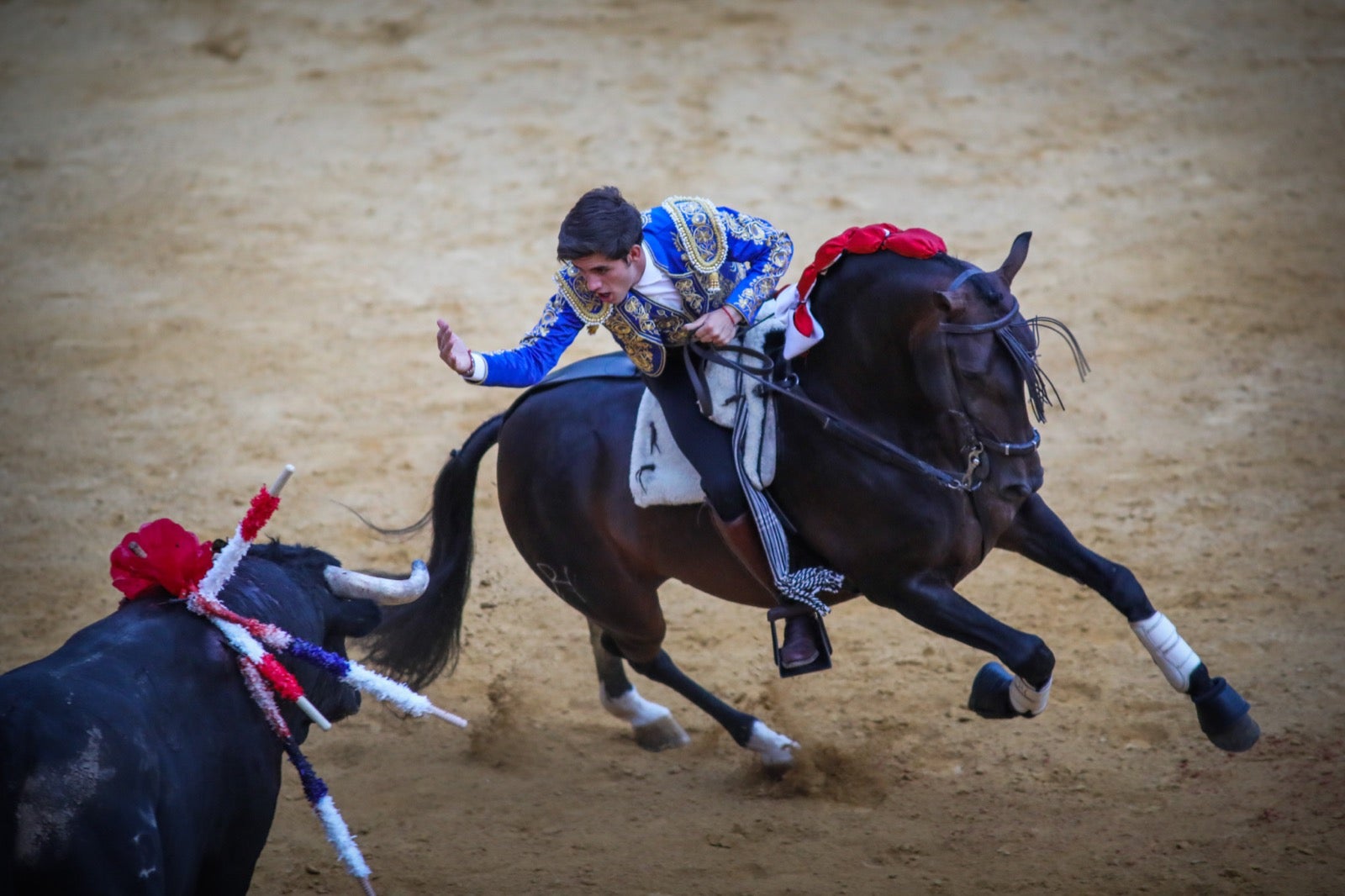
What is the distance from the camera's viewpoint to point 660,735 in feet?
18.2

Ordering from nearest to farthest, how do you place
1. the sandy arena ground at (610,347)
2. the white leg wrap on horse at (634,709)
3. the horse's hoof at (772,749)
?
the sandy arena ground at (610,347) < the horse's hoof at (772,749) < the white leg wrap on horse at (634,709)

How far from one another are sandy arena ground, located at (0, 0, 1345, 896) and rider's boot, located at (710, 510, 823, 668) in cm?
79

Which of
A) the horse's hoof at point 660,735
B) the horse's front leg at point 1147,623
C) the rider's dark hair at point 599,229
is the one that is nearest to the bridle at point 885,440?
the horse's front leg at point 1147,623

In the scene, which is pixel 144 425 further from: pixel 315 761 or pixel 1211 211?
pixel 1211 211

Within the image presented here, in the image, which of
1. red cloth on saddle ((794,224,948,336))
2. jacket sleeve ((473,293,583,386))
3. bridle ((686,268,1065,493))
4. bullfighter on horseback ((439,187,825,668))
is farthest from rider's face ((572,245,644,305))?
red cloth on saddle ((794,224,948,336))

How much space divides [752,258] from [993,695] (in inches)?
66.9

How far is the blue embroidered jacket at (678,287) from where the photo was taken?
164 inches

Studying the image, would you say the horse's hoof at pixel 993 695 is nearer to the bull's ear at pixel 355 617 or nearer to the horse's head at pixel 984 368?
the horse's head at pixel 984 368

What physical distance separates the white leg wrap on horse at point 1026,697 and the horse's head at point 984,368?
25.7 inches

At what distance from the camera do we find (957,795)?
4.95 m

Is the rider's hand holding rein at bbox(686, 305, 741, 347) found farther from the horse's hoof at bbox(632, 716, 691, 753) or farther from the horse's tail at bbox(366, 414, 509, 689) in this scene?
the horse's hoof at bbox(632, 716, 691, 753)

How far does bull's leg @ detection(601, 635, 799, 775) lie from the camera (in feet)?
17.1

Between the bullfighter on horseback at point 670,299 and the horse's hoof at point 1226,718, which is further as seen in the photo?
the horse's hoof at point 1226,718

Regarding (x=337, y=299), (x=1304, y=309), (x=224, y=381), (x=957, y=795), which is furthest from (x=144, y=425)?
(x=1304, y=309)
